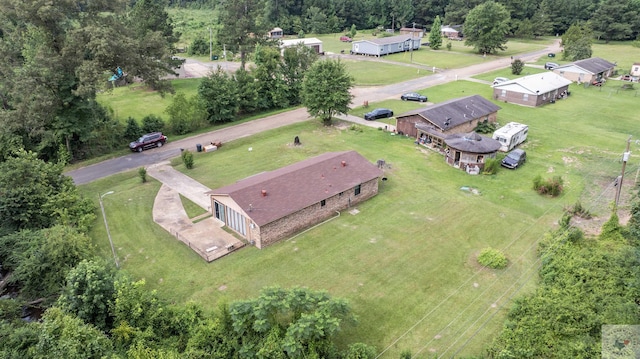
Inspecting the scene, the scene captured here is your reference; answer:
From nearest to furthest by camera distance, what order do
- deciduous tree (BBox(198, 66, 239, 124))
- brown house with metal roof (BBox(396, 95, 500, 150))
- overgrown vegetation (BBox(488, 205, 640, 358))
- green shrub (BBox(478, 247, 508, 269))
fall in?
overgrown vegetation (BBox(488, 205, 640, 358))
green shrub (BBox(478, 247, 508, 269))
brown house with metal roof (BBox(396, 95, 500, 150))
deciduous tree (BBox(198, 66, 239, 124))

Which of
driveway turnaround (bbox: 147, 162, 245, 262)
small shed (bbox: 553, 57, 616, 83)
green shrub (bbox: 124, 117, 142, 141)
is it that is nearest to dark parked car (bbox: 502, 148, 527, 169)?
driveway turnaround (bbox: 147, 162, 245, 262)

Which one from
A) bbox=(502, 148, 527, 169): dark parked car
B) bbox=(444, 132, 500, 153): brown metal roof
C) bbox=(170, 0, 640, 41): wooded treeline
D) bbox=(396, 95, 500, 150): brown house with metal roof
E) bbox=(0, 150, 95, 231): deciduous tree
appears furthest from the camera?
bbox=(170, 0, 640, 41): wooded treeline

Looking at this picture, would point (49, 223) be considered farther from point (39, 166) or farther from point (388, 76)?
point (388, 76)

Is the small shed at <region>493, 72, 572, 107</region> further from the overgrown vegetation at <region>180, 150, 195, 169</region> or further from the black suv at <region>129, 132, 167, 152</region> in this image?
the black suv at <region>129, 132, 167, 152</region>

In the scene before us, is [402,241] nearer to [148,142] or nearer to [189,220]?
[189,220]

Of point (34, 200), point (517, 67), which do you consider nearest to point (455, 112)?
point (517, 67)
